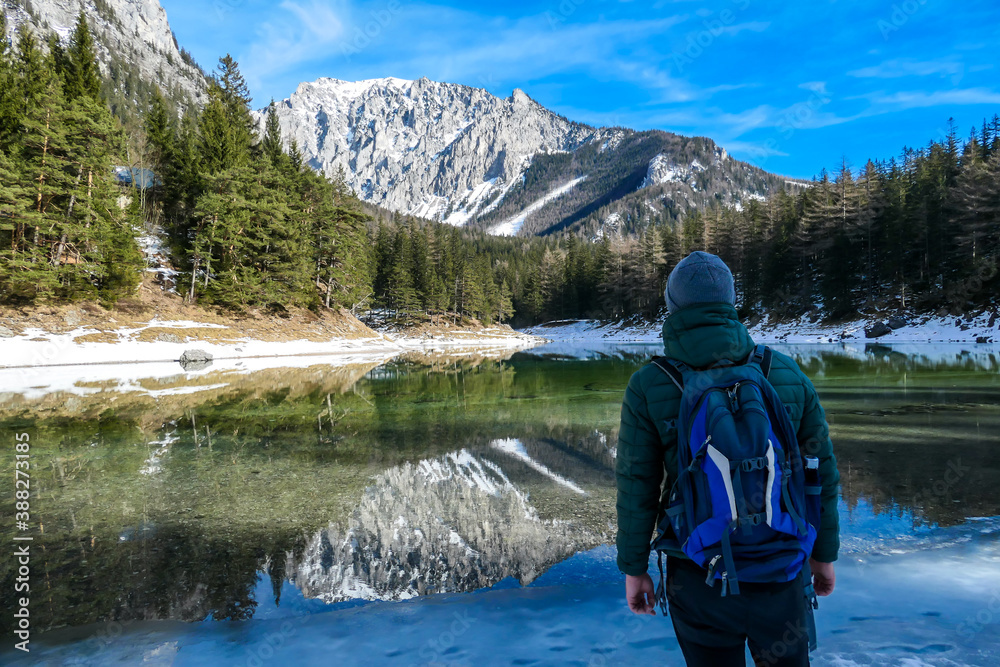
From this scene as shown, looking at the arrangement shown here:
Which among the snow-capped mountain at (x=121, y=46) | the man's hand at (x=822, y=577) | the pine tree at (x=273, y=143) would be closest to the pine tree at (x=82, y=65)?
the pine tree at (x=273, y=143)

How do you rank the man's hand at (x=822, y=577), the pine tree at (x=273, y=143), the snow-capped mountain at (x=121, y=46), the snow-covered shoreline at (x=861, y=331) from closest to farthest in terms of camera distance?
1. the man's hand at (x=822, y=577)
2. the snow-covered shoreline at (x=861, y=331)
3. the pine tree at (x=273, y=143)
4. the snow-capped mountain at (x=121, y=46)

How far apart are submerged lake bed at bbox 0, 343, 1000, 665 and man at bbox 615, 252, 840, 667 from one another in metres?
1.37

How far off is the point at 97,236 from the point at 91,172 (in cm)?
419

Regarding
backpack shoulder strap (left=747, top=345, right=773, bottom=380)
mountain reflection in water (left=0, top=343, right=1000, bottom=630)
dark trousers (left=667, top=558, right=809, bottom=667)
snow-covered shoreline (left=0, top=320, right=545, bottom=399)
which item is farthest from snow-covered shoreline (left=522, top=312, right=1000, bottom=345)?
dark trousers (left=667, top=558, right=809, bottom=667)

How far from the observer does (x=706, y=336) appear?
78.2 inches

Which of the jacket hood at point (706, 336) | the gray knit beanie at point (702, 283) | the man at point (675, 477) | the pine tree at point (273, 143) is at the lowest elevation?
the man at point (675, 477)

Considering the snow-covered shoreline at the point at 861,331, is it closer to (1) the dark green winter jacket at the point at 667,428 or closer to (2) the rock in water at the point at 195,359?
(2) the rock in water at the point at 195,359

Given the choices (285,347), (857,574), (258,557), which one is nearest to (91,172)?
(285,347)

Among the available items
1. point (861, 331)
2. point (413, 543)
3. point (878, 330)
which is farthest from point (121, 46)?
point (413, 543)

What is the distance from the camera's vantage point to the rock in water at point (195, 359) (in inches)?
1028

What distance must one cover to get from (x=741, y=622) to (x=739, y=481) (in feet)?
1.86

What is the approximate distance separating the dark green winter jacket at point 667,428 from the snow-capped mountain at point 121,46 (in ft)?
577

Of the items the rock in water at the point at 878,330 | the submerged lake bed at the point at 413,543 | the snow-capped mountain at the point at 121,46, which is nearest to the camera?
the submerged lake bed at the point at 413,543

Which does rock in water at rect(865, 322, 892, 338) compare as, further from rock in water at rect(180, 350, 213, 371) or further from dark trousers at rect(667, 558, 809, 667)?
dark trousers at rect(667, 558, 809, 667)
